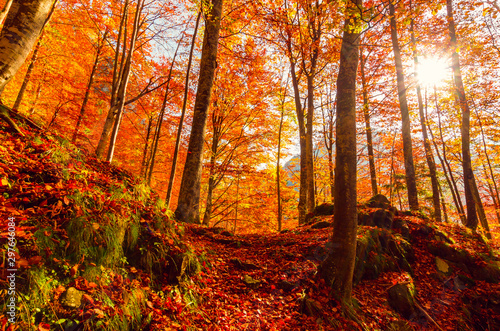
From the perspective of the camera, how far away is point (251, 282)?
3932mm

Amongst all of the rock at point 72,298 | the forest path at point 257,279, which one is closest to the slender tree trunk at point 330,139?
the forest path at point 257,279

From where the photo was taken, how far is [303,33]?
10.3 m

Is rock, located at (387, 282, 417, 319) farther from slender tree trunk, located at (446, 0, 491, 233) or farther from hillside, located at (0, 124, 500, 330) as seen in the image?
slender tree trunk, located at (446, 0, 491, 233)

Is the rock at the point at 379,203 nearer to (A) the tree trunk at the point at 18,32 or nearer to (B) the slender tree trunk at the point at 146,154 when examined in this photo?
(A) the tree trunk at the point at 18,32

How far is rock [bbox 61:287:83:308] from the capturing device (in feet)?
6.32

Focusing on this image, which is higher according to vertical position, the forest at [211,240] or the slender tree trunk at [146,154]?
the slender tree trunk at [146,154]

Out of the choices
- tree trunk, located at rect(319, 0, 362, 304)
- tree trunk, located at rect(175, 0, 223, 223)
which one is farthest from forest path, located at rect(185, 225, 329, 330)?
tree trunk, located at rect(175, 0, 223, 223)

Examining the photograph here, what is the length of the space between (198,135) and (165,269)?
431 cm

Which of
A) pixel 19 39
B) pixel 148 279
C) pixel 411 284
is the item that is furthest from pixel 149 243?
pixel 411 284

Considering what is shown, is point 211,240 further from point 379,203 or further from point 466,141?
point 466,141

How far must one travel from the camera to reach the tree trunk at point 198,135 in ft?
20.5

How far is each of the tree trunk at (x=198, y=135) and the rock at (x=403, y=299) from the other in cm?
512

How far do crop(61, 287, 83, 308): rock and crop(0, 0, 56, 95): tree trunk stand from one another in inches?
132

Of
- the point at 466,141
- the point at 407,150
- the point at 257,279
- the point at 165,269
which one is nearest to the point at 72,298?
the point at 165,269
